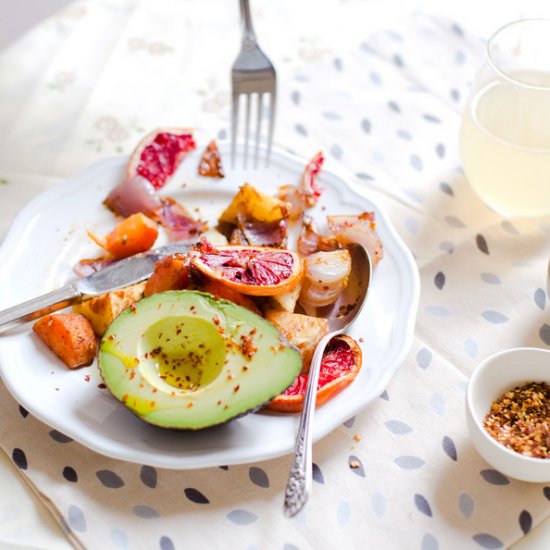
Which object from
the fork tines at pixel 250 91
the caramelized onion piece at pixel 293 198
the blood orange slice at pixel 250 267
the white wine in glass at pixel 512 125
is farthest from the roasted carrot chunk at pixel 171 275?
the white wine in glass at pixel 512 125

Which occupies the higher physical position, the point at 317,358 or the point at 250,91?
the point at 250,91

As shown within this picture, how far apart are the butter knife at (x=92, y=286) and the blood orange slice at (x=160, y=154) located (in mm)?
236

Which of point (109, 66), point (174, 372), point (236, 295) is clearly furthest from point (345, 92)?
point (174, 372)

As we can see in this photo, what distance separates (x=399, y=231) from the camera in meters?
1.90

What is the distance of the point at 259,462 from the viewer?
4.67 ft

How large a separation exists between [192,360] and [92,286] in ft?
1.08

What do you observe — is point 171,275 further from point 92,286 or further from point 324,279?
point 324,279

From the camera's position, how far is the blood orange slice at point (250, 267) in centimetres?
150

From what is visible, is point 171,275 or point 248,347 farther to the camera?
point 171,275

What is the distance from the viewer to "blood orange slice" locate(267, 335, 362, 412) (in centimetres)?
139

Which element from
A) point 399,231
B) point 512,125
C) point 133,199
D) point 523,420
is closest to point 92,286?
point 133,199

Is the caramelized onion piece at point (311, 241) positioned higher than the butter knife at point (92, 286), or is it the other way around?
the butter knife at point (92, 286)

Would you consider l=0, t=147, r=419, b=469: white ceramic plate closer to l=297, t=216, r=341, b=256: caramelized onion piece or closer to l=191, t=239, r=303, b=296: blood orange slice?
l=297, t=216, r=341, b=256: caramelized onion piece

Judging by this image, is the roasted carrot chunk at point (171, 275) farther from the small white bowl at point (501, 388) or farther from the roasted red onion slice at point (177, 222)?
the small white bowl at point (501, 388)
